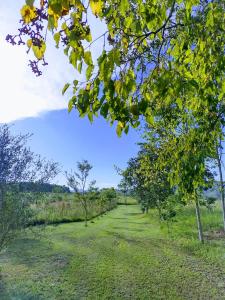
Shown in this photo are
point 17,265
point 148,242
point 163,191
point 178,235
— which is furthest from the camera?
point 163,191

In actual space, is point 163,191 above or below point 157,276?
above

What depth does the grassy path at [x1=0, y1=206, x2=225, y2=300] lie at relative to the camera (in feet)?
21.9

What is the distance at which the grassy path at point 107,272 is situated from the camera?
666 centimetres

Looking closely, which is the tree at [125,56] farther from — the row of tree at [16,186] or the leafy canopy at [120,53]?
the row of tree at [16,186]

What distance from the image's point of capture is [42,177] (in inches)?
326

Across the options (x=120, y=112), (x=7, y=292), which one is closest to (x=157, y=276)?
(x=7, y=292)

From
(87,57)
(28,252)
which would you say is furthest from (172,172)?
(28,252)

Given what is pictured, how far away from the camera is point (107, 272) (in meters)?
8.28

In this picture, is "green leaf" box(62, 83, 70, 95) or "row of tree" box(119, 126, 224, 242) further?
"row of tree" box(119, 126, 224, 242)

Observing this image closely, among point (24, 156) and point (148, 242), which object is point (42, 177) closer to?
point (24, 156)

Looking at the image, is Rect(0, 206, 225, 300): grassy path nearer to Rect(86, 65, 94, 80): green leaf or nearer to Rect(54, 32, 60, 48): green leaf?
Rect(86, 65, 94, 80): green leaf

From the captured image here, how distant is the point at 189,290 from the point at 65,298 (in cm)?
258

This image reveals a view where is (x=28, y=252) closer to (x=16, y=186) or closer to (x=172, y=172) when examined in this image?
(x=16, y=186)

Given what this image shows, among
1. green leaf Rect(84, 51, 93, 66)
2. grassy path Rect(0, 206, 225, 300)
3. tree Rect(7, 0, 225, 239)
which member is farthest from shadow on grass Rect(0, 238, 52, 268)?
green leaf Rect(84, 51, 93, 66)
